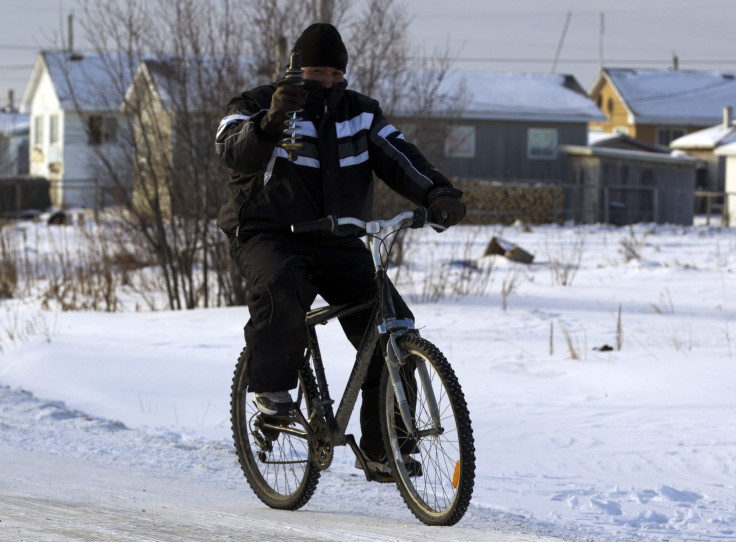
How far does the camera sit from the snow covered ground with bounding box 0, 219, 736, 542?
4.19 m

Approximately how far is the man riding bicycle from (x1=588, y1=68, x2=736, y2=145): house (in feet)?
178

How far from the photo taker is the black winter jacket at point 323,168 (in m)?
4.29

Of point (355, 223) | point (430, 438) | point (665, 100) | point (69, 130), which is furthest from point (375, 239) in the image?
point (665, 100)

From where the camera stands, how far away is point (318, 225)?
4.02 metres

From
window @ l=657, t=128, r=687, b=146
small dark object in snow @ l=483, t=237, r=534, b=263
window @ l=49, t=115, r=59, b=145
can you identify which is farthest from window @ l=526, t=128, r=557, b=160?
small dark object in snow @ l=483, t=237, r=534, b=263

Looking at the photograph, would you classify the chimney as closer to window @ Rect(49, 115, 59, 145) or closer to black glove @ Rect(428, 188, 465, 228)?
window @ Rect(49, 115, 59, 145)

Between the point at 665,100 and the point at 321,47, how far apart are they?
56.0 metres

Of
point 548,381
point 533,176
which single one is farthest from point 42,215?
point 548,381

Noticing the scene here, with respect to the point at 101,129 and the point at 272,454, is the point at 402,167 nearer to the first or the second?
the point at 272,454

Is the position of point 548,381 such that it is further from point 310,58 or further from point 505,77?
point 505,77

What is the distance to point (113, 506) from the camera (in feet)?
14.1

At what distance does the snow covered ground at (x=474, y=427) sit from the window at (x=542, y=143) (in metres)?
29.2

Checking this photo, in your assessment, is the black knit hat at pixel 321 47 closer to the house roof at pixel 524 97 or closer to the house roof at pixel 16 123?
the house roof at pixel 524 97

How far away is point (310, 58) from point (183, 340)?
610cm
